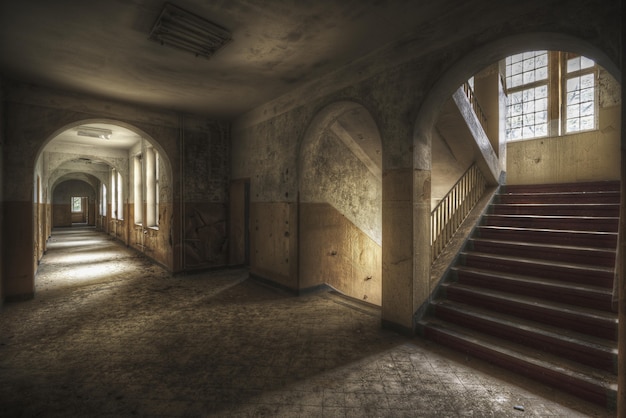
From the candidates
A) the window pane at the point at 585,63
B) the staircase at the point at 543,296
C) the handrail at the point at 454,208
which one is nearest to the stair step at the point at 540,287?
the staircase at the point at 543,296

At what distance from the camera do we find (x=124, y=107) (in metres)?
7.13

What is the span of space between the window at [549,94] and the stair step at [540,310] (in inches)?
297

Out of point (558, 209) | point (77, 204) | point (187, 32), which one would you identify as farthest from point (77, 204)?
point (558, 209)

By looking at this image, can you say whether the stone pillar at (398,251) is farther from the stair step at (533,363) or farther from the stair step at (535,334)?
the stair step at (535,334)

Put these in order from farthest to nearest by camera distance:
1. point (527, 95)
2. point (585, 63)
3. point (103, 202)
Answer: point (103, 202), point (527, 95), point (585, 63)

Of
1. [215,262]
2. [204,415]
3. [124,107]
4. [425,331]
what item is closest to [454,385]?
[425,331]

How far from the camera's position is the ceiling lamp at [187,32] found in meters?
3.68

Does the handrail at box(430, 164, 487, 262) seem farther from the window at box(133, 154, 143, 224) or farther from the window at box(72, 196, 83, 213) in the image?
the window at box(72, 196, 83, 213)

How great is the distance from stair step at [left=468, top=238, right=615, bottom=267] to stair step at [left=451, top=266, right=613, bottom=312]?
0.61 meters

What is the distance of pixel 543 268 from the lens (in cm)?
436

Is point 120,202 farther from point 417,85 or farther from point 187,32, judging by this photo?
point 417,85

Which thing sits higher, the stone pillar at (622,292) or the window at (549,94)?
the window at (549,94)

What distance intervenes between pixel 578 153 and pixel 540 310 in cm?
726

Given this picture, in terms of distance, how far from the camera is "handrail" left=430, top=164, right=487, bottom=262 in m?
5.57
